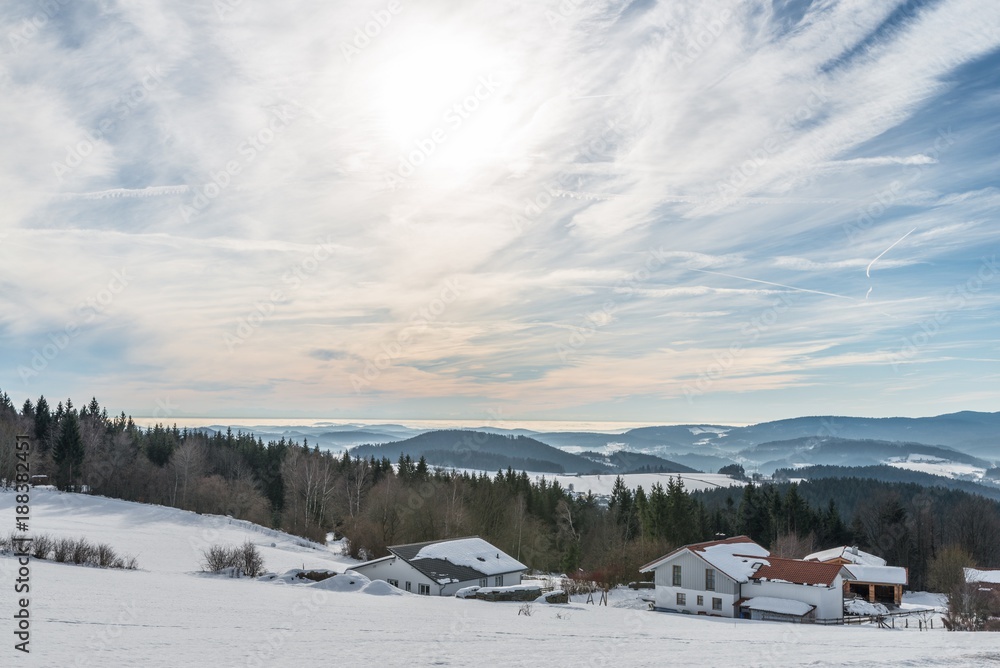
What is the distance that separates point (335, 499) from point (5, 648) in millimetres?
64425

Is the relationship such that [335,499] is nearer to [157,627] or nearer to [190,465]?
[190,465]

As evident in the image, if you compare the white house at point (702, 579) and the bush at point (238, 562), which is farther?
the white house at point (702, 579)

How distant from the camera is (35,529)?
42.2 metres

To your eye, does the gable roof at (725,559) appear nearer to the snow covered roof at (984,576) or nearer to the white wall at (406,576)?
the white wall at (406,576)

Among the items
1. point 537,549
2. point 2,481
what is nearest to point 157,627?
point 537,549

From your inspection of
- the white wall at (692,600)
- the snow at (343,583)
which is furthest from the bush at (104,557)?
the white wall at (692,600)

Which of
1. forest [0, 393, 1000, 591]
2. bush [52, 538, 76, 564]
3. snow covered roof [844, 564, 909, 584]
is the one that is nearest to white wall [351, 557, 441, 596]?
forest [0, 393, 1000, 591]

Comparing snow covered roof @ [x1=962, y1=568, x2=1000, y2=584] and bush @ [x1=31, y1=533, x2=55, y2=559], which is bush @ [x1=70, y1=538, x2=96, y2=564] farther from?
snow covered roof @ [x1=962, y1=568, x2=1000, y2=584]

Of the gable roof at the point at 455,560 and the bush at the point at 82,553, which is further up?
the bush at the point at 82,553

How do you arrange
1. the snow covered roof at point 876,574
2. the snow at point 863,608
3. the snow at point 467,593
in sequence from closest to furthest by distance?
the snow at point 467,593, the snow at point 863,608, the snow covered roof at point 876,574

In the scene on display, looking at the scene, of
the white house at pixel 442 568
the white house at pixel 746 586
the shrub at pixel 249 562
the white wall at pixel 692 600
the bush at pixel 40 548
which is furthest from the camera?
the white wall at pixel 692 600

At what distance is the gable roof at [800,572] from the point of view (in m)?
39.3

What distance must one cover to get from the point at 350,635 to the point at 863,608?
41.6 metres

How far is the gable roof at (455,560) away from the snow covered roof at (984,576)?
116ft
